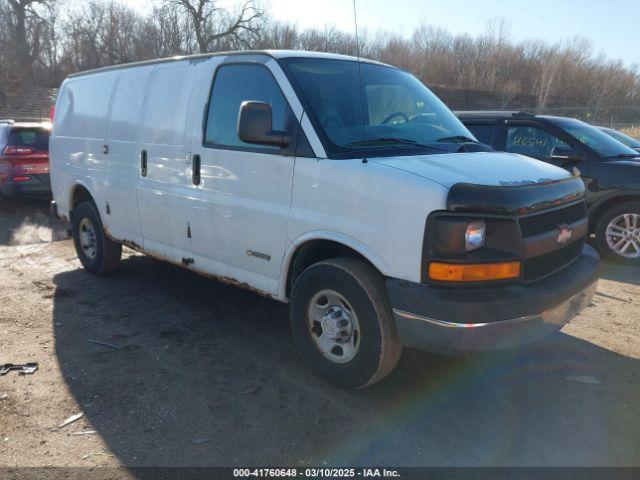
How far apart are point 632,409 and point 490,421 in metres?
0.96

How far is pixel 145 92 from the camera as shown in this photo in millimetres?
4871

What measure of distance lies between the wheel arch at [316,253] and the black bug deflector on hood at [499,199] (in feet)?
1.89

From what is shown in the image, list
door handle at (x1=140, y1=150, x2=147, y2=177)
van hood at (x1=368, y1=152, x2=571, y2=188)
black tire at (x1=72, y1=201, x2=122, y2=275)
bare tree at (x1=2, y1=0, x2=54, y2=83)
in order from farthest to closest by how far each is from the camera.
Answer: bare tree at (x1=2, y1=0, x2=54, y2=83) → black tire at (x1=72, y1=201, x2=122, y2=275) → door handle at (x1=140, y1=150, x2=147, y2=177) → van hood at (x1=368, y1=152, x2=571, y2=188)

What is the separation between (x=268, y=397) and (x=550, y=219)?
212 cm

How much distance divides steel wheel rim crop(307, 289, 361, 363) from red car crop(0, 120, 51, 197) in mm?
8064

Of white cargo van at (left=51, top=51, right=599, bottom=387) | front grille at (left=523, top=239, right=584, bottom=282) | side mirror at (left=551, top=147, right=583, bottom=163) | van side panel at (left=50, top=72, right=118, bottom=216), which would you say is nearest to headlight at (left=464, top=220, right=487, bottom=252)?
white cargo van at (left=51, top=51, right=599, bottom=387)

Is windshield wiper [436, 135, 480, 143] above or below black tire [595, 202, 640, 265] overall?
above

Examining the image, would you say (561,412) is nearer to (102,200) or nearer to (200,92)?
(200,92)

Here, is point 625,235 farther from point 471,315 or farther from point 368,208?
point 368,208

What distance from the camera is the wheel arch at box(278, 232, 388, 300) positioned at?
315 cm

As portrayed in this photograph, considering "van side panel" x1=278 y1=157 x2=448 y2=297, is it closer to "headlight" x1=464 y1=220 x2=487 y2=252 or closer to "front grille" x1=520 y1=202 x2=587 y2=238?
"headlight" x1=464 y1=220 x2=487 y2=252

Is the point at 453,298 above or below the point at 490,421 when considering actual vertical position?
above

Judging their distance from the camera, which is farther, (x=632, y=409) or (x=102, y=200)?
(x=102, y=200)

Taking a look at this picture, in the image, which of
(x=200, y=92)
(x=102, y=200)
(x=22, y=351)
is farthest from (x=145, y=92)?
(x=22, y=351)
